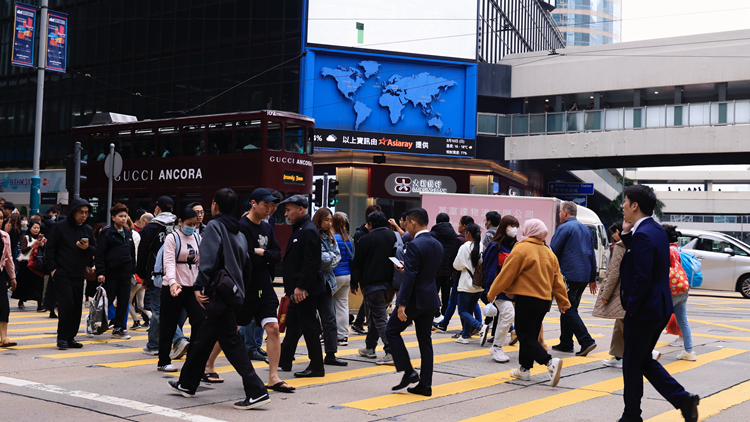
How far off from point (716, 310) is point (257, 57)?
22.5 meters

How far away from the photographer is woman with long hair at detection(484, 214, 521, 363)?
8.95 metres

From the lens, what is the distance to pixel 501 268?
9.12m

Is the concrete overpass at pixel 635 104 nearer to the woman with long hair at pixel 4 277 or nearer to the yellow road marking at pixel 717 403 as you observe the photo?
the yellow road marking at pixel 717 403

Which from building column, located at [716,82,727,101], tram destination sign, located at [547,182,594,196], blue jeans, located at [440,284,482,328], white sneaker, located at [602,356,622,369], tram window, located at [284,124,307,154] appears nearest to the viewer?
white sneaker, located at [602,356,622,369]

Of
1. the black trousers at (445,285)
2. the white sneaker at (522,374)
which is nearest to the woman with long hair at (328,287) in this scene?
the white sneaker at (522,374)

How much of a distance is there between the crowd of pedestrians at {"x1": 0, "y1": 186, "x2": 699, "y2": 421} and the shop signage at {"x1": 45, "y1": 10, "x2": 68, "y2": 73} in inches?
499

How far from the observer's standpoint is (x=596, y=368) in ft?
28.5

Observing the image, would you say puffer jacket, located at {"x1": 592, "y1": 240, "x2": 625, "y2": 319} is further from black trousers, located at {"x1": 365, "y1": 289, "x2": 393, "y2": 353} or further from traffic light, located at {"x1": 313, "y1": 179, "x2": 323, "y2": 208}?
traffic light, located at {"x1": 313, "y1": 179, "x2": 323, "y2": 208}

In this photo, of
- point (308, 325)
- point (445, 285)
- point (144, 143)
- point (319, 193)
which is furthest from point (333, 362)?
point (144, 143)

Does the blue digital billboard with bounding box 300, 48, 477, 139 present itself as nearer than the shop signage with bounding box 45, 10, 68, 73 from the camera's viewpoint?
No

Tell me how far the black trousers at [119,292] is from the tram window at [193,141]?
1061 centimetres

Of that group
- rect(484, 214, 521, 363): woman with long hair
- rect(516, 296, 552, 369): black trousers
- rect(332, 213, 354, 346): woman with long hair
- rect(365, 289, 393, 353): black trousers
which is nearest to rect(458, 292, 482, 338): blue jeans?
rect(484, 214, 521, 363): woman with long hair

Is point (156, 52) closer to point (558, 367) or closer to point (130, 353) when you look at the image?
point (130, 353)

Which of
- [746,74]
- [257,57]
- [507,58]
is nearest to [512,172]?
[507,58]
